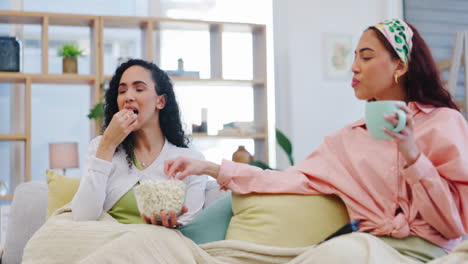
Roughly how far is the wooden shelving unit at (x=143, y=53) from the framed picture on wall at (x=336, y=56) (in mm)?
671

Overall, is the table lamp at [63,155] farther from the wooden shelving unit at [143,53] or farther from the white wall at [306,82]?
the white wall at [306,82]

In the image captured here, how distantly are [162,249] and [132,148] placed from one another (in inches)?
32.2

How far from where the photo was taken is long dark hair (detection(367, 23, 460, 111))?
1.84 meters

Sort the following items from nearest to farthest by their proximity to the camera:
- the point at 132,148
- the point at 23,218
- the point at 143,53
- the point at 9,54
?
the point at 23,218 < the point at 132,148 < the point at 9,54 < the point at 143,53

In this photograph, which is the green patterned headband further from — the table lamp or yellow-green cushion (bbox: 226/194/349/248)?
the table lamp

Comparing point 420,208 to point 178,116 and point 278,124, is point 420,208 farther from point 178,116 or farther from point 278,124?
point 278,124

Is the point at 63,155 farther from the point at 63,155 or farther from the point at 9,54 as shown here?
the point at 9,54

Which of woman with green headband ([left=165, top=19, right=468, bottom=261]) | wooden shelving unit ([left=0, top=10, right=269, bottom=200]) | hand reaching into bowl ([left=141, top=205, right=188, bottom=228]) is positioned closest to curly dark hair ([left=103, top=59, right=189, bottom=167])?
woman with green headband ([left=165, top=19, right=468, bottom=261])

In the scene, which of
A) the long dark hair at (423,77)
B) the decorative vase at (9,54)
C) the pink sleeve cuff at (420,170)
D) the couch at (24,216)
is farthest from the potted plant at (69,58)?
the pink sleeve cuff at (420,170)

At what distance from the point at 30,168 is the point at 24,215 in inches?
118

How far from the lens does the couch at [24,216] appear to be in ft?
7.00

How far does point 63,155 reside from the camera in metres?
5.11

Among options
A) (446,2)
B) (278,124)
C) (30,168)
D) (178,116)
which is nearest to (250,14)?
(278,124)

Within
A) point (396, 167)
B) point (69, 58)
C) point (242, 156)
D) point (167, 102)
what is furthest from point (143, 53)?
point (396, 167)
